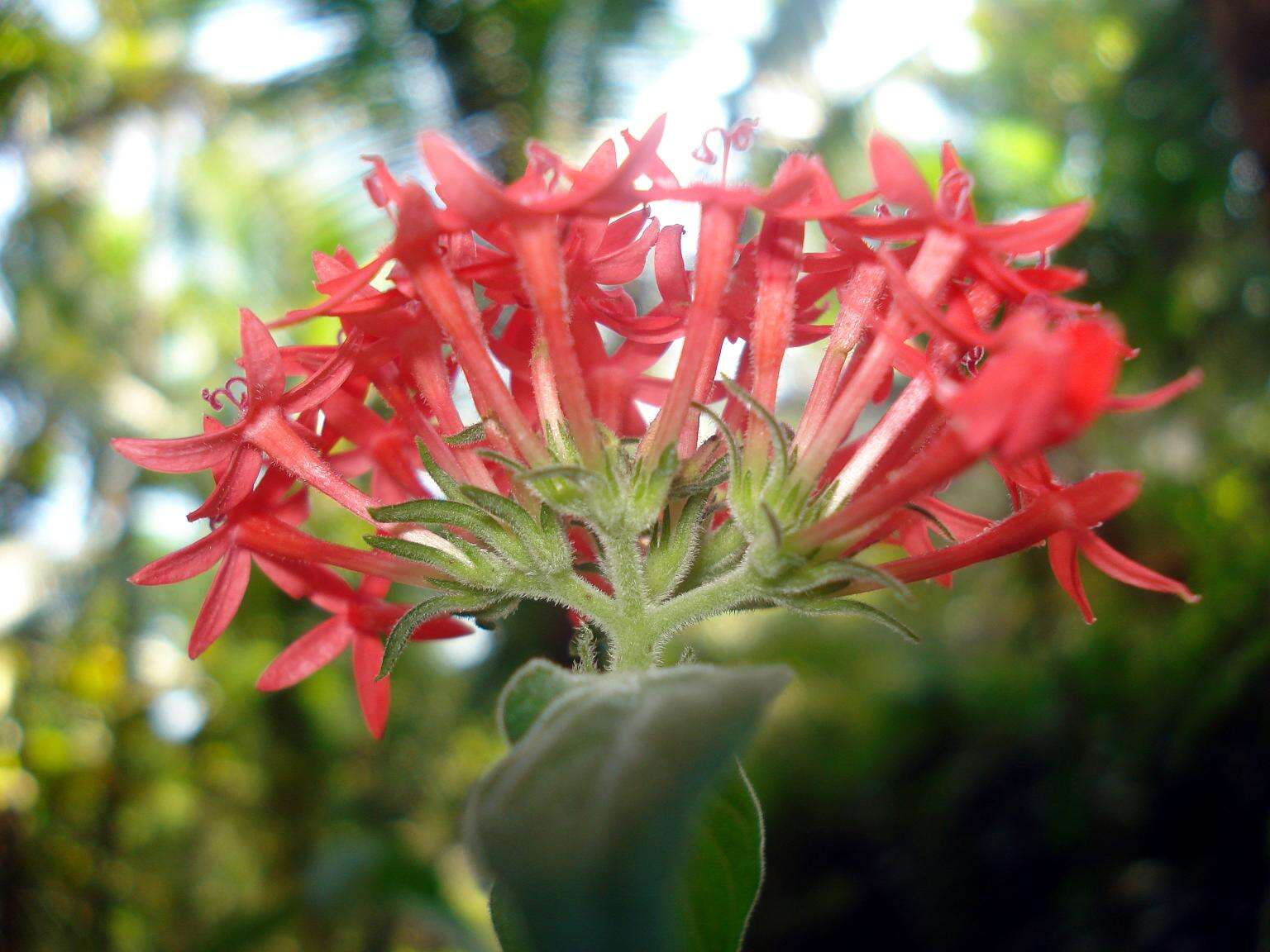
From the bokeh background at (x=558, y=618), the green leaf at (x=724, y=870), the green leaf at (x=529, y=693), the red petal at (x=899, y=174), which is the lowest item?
the bokeh background at (x=558, y=618)

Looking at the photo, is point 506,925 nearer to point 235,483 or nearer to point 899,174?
point 235,483

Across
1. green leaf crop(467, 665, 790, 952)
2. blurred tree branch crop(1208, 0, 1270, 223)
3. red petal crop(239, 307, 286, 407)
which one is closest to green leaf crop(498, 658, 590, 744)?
green leaf crop(467, 665, 790, 952)

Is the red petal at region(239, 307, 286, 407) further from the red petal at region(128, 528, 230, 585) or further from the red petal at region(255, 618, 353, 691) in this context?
the red petal at region(255, 618, 353, 691)

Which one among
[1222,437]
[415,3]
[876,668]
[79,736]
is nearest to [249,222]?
[415,3]

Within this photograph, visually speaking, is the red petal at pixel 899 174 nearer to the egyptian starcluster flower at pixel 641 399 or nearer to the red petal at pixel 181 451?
the egyptian starcluster flower at pixel 641 399

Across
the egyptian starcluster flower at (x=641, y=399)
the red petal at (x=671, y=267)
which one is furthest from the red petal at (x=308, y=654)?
the red petal at (x=671, y=267)

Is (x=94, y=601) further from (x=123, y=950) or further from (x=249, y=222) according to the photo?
(x=249, y=222)
